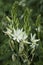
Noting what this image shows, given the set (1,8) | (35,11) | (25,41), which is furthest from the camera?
(35,11)

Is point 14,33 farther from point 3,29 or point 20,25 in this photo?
point 3,29

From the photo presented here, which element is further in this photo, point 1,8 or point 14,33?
point 1,8

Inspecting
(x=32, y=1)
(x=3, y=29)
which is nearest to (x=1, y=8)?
(x=32, y=1)

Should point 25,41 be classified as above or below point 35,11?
below

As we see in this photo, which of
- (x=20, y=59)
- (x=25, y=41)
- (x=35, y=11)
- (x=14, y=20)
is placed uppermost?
(x=35, y=11)

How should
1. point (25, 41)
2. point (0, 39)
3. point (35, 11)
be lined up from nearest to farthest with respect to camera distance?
point (25, 41) → point (0, 39) → point (35, 11)

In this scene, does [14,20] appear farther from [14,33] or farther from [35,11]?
[35,11]

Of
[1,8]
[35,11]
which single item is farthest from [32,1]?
[1,8]

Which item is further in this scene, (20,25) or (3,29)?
(3,29)

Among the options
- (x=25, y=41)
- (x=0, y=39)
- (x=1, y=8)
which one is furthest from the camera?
(x=1, y=8)
